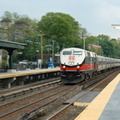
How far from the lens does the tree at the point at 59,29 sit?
218 ft

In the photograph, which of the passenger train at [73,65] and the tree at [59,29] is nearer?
the passenger train at [73,65]

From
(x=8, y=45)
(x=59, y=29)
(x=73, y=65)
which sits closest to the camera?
(x=8, y=45)

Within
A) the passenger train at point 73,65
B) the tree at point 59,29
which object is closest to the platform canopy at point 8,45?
the passenger train at point 73,65

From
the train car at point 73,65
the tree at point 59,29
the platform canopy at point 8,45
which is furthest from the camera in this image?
the tree at point 59,29

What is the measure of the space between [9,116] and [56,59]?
219ft

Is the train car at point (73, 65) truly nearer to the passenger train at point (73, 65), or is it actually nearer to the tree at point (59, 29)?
the passenger train at point (73, 65)

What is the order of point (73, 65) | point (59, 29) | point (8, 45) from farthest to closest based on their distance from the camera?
1. point (59, 29)
2. point (73, 65)
3. point (8, 45)

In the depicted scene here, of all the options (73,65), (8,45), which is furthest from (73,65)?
(8,45)

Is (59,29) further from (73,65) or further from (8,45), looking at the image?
(8,45)

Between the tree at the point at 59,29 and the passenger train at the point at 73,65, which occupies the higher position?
the tree at the point at 59,29

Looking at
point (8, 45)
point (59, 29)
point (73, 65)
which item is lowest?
point (73, 65)

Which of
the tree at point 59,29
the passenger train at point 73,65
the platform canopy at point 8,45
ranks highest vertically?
the tree at point 59,29

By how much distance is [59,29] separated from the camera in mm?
67062

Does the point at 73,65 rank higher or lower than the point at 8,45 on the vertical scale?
lower
